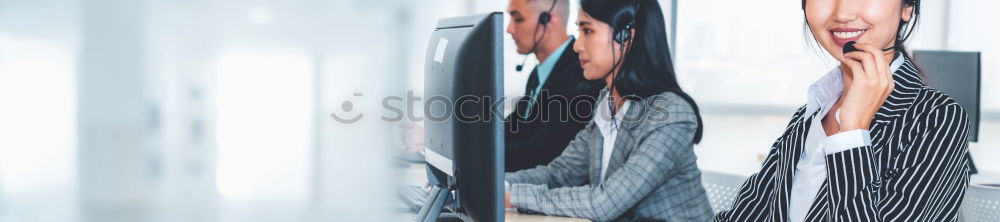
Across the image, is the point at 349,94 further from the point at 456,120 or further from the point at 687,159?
the point at 456,120

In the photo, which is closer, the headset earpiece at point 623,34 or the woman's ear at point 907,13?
the woman's ear at point 907,13

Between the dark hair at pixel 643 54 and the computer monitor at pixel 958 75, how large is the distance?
0.84 m

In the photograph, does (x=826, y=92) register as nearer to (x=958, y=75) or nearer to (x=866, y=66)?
(x=866, y=66)

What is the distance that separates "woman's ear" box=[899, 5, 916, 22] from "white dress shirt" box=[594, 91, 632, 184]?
73 cm

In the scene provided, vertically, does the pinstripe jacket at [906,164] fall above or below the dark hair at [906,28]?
below

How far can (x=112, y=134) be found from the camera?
199cm

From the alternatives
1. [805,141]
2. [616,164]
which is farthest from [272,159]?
[805,141]

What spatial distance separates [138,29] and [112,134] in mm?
279

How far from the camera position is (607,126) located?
1.90 meters

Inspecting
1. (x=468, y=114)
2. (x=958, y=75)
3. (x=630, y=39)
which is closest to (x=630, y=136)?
(x=630, y=39)

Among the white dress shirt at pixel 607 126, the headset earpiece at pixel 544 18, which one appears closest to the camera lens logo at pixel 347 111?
the headset earpiece at pixel 544 18

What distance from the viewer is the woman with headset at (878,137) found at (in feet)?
3.49

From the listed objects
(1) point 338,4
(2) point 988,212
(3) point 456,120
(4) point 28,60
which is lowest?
(2) point 988,212

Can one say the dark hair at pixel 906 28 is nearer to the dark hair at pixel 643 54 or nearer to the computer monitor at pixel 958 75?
the dark hair at pixel 643 54
